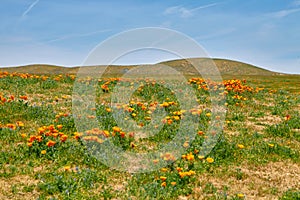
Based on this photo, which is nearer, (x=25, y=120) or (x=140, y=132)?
(x=140, y=132)

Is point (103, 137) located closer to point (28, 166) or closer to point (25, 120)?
point (28, 166)

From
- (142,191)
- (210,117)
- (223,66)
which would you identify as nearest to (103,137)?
(142,191)

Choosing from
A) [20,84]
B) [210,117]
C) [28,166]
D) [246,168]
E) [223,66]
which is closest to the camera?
[28,166]

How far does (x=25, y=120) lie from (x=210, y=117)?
717 centimetres

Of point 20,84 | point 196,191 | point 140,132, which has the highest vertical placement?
point 20,84

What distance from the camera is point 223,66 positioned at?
145 metres

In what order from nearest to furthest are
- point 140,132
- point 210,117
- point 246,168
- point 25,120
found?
1. point 246,168
2. point 140,132
3. point 25,120
4. point 210,117

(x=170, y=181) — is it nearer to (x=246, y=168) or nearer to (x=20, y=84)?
(x=246, y=168)

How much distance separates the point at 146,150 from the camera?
10758 millimetres

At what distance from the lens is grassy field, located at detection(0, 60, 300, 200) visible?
A: 8094mm

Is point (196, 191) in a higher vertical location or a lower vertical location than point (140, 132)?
lower

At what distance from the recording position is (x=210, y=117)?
14641 millimetres

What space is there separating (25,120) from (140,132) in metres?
4.42

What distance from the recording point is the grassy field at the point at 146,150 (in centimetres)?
809
